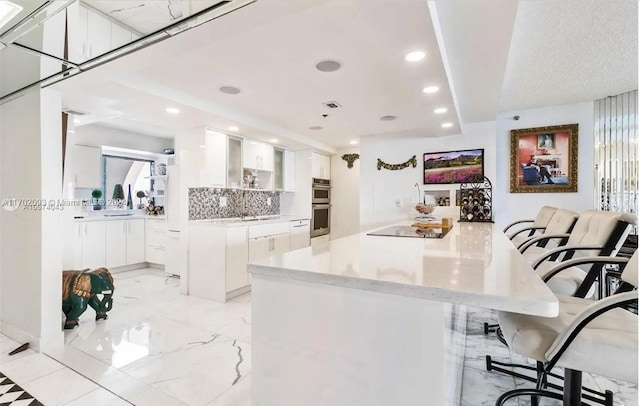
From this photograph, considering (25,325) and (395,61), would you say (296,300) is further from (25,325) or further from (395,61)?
(25,325)

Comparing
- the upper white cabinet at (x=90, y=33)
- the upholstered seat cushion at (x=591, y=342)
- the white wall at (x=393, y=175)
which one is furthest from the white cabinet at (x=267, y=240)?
the upholstered seat cushion at (x=591, y=342)

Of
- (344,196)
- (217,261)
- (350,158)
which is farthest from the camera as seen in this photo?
(344,196)

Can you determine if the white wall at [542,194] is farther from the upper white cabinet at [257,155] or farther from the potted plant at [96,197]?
the potted plant at [96,197]

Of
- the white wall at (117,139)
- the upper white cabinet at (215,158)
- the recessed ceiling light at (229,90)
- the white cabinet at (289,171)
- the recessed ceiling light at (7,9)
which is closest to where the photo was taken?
the recessed ceiling light at (7,9)

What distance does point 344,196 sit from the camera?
585 centimetres

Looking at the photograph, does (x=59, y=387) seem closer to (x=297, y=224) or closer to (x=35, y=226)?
(x=35, y=226)

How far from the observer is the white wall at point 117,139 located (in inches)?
188

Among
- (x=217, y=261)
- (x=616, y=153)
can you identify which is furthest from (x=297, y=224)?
(x=616, y=153)

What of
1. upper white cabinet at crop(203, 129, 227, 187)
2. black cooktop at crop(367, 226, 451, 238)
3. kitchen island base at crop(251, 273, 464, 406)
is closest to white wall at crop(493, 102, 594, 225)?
black cooktop at crop(367, 226, 451, 238)

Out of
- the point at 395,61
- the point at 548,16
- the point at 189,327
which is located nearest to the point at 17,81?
the point at 189,327

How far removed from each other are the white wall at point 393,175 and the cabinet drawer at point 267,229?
120 centimetres

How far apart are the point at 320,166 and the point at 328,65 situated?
11.0 feet

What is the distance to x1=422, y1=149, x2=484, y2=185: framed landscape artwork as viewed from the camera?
4097 mm

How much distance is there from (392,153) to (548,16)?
2.58 meters
